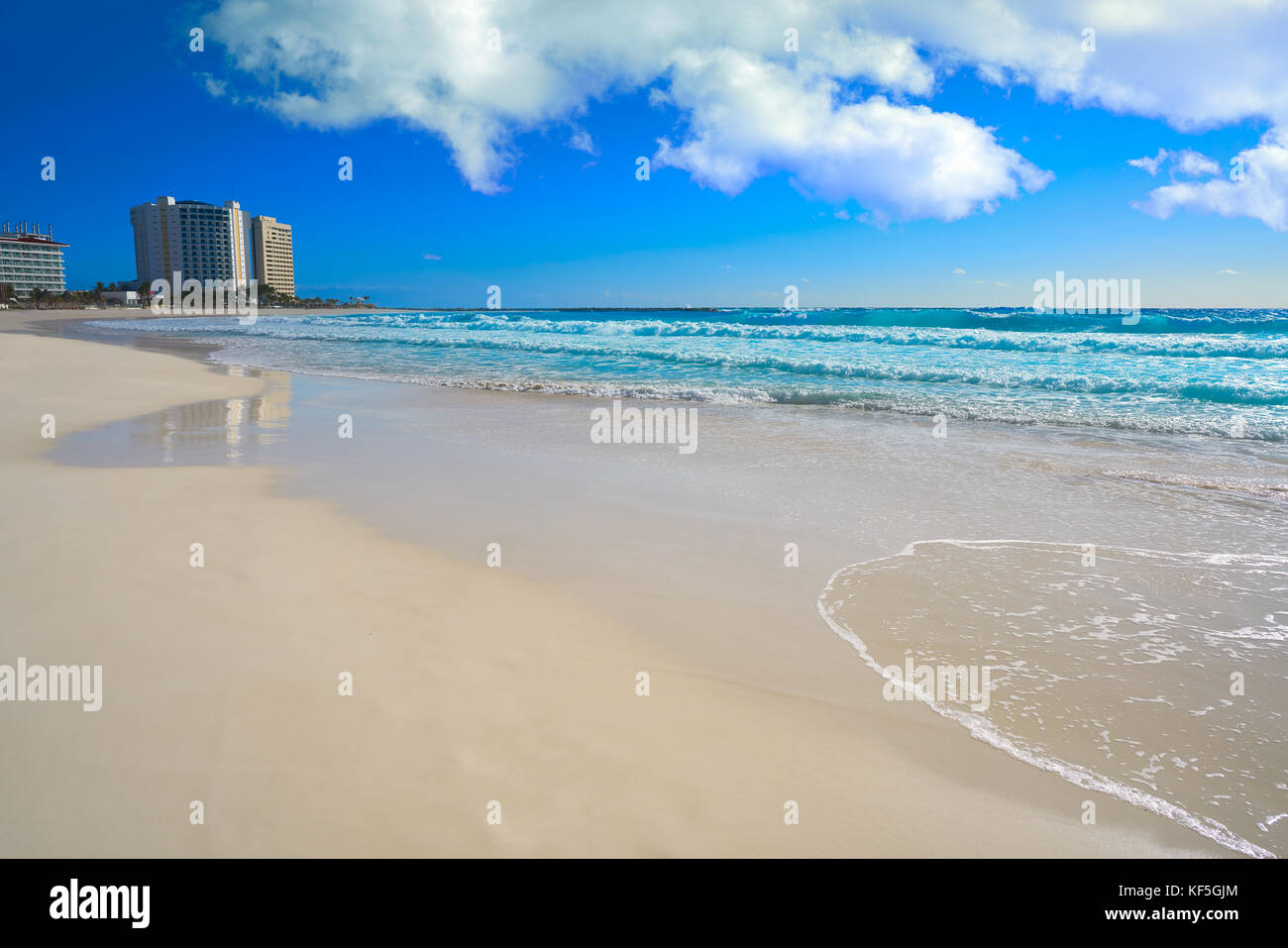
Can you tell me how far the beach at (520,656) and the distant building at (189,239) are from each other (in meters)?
157

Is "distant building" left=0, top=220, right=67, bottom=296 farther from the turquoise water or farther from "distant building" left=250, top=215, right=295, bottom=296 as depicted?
the turquoise water

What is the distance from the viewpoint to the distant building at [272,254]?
15475 cm

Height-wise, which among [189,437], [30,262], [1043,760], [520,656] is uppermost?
[30,262]

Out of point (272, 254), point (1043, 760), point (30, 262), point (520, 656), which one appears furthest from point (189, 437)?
point (272, 254)

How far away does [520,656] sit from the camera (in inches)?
116

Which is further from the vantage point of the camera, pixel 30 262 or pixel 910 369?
pixel 30 262

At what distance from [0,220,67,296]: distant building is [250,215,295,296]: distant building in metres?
36.0

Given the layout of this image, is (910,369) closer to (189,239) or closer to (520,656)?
(520,656)

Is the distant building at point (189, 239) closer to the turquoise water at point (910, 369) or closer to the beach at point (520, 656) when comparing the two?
the turquoise water at point (910, 369)

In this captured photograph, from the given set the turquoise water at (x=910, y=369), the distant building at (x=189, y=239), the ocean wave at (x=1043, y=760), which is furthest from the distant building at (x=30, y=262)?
the ocean wave at (x=1043, y=760)

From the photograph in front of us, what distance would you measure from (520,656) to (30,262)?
531 ft

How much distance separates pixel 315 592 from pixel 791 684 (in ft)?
7.93

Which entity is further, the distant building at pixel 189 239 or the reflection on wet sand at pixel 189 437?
the distant building at pixel 189 239
